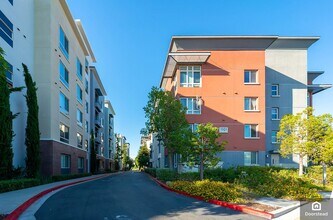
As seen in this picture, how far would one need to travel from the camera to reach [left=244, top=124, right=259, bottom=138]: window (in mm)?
33000

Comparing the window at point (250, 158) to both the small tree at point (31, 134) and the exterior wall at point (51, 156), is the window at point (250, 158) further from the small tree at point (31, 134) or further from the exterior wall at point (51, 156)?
the small tree at point (31, 134)

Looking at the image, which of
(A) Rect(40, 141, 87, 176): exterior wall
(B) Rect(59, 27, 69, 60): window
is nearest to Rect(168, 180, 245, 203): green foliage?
(A) Rect(40, 141, 87, 176): exterior wall

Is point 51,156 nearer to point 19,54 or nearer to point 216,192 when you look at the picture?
point 19,54

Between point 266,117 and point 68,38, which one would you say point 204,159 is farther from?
point 68,38

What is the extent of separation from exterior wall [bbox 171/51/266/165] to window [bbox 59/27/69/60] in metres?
12.4

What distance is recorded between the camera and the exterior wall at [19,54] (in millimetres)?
22288

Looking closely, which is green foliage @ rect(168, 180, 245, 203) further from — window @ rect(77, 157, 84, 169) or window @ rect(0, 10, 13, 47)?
window @ rect(77, 157, 84, 169)

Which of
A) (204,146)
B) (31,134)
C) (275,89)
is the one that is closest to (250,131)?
(275,89)

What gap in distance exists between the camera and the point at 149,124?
107ft

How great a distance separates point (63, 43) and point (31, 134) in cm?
1233

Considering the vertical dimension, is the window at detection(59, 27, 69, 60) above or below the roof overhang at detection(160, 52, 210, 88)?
above

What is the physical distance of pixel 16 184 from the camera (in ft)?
59.0

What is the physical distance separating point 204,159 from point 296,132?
11278mm

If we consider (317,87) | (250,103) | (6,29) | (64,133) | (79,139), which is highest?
(6,29)
